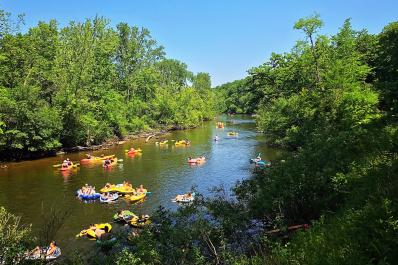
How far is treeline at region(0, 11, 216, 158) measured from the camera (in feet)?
135

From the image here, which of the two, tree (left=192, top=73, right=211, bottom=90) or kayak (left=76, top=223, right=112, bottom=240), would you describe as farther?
tree (left=192, top=73, right=211, bottom=90)

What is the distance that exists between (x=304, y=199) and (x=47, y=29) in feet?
158

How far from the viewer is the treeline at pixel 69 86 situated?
4103 centimetres

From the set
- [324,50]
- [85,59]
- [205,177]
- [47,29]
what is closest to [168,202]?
[205,177]

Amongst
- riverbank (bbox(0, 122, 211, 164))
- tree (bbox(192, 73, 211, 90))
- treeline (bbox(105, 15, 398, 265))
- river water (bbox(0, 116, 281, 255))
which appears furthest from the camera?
tree (bbox(192, 73, 211, 90))

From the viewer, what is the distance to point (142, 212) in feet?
75.9

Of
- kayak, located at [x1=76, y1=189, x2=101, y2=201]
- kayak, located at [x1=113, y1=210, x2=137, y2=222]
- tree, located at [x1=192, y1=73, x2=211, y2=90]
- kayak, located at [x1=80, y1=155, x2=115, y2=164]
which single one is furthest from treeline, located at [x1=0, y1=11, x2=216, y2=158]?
tree, located at [x1=192, y1=73, x2=211, y2=90]

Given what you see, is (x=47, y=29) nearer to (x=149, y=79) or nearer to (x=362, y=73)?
(x=149, y=79)

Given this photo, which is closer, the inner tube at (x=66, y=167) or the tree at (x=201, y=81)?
the inner tube at (x=66, y=167)

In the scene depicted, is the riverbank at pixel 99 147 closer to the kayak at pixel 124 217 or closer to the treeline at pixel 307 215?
the kayak at pixel 124 217

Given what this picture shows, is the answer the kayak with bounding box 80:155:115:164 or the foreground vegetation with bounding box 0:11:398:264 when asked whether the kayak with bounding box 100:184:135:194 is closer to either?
the kayak with bounding box 80:155:115:164

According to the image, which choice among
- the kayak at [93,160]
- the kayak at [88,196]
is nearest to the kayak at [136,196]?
the kayak at [88,196]

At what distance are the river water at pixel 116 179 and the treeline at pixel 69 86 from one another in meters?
3.71

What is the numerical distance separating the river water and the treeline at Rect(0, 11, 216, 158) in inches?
146
